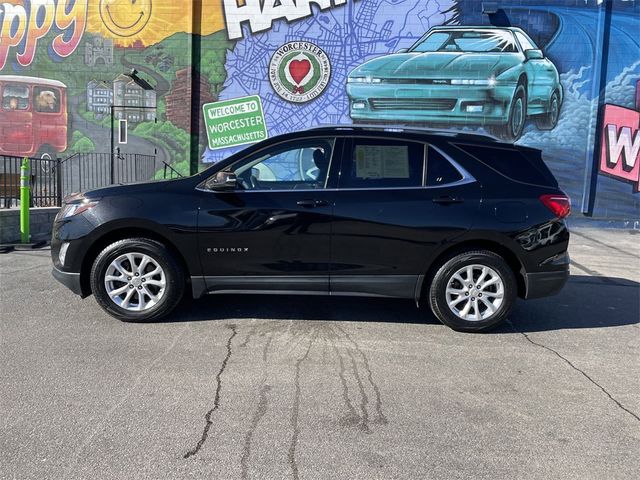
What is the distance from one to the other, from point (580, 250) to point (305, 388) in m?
8.34

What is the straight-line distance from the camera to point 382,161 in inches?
194

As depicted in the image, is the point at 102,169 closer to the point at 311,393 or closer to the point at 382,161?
the point at 382,161

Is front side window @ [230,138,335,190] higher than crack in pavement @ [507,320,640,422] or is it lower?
higher

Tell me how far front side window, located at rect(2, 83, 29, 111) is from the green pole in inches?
274

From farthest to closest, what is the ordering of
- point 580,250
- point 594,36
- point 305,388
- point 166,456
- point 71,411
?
point 594,36 → point 580,250 → point 305,388 → point 71,411 → point 166,456

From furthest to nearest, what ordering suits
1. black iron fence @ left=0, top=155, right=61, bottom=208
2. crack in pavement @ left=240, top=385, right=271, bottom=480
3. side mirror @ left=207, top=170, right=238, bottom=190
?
1. black iron fence @ left=0, top=155, right=61, bottom=208
2. side mirror @ left=207, top=170, right=238, bottom=190
3. crack in pavement @ left=240, top=385, right=271, bottom=480

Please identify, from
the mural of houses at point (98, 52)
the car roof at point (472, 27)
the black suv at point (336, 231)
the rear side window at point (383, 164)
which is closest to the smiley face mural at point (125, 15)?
the mural of houses at point (98, 52)

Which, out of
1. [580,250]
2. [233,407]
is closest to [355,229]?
[233,407]

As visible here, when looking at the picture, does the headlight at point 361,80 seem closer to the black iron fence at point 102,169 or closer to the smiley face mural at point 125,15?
the smiley face mural at point 125,15

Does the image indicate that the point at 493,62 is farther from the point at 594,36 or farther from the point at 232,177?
the point at 232,177

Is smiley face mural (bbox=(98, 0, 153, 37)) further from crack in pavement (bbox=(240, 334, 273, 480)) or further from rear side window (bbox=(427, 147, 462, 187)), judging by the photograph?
crack in pavement (bbox=(240, 334, 273, 480))

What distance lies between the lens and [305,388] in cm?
364

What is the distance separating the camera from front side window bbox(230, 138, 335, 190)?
16.0ft

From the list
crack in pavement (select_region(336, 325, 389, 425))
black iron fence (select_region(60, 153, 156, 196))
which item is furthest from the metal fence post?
crack in pavement (select_region(336, 325, 389, 425))
